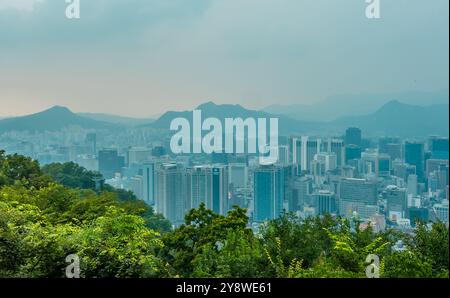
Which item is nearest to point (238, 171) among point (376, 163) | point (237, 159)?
point (237, 159)

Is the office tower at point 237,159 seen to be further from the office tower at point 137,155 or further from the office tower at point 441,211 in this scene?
the office tower at point 441,211

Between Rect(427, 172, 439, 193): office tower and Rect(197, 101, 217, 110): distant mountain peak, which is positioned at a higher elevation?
Rect(197, 101, 217, 110): distant mountain peak

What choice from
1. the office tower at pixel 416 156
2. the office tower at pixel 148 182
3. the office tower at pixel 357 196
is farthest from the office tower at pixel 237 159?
the office tower at pixel 416 156

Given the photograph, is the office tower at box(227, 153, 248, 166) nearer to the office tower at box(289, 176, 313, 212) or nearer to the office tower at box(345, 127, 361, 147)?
the office tower at box(289, 176, 313, 212)

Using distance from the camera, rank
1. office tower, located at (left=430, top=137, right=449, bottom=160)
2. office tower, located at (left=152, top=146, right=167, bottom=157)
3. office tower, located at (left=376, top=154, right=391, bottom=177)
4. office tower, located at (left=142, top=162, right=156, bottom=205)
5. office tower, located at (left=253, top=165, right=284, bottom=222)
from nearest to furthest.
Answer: office tower, located at (left=430, top=137, right=449, bottom=160), office tower, located at (left=376, top=154, right=391, bottom=177), office tower, located at (left=253, top=165, right=284, bottom=222), office tower, located at (left=152, top=146, right=167, bottom=157), office tower, located at (left=142, top=162, right=156, bottom=205)

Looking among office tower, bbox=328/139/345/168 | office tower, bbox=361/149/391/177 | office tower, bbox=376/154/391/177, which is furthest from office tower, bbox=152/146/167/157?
office tower, bbox=376/154/391/177

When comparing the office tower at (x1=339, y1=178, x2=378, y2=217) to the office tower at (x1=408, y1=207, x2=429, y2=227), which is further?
the office tower at (x1=339, y1=178, x2=378, y2=217)

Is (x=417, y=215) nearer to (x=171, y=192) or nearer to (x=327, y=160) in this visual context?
(x=327, y=160)
